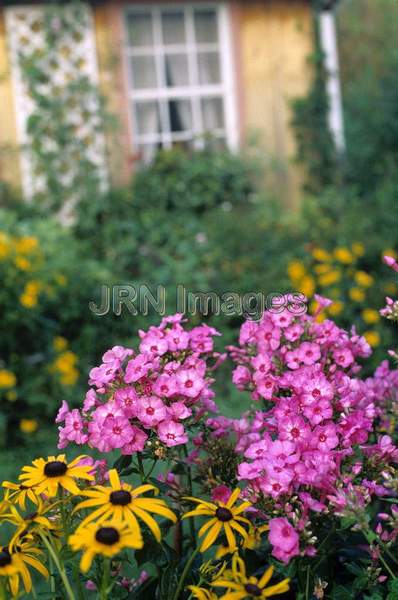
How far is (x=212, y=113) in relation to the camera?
302 inches

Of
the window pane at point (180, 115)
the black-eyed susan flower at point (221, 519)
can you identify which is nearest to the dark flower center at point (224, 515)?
the black-eyed susan flower at point (221, 519)

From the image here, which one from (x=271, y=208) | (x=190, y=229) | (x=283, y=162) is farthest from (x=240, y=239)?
(x=283, y=162)

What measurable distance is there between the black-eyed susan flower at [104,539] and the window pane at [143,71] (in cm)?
693

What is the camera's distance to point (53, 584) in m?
1.23

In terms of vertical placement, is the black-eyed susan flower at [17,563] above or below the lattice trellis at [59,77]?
below

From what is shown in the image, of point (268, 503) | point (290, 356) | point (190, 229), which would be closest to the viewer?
point (268, 503)

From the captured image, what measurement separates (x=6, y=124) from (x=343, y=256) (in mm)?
3642

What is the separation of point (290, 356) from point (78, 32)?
20.6 feet

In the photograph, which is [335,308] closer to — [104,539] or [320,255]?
[320,255]

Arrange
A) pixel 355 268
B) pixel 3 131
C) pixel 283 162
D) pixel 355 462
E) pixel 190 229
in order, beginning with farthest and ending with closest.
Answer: pixel 283 162, pixel 3 131, pixel 190 229, pixel 355 268, pixel 355 462

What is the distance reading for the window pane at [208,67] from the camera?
7.59m

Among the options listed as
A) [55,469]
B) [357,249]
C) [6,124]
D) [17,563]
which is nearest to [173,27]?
[6,124]

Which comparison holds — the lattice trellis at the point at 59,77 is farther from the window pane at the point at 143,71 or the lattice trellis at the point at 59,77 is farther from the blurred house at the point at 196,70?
the window pane at the point at 143,71

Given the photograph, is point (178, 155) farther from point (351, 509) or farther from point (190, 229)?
point (351, 509)
